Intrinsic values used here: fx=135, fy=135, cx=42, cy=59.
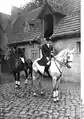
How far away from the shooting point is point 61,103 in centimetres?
441

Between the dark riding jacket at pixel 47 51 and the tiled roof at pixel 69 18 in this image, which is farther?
the tiled roof at pixel 69 18

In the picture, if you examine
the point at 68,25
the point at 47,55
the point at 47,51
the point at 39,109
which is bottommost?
the point at 39,109

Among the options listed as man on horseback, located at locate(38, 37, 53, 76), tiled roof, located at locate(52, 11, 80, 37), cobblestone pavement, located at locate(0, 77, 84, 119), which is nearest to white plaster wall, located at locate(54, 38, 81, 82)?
tiled roof, located at locate(52, 11, 80, 37)

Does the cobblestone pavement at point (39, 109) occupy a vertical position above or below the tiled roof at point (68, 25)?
below

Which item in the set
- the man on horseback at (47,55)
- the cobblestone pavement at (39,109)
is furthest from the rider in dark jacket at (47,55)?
the cobblestone pavement at (39,109)

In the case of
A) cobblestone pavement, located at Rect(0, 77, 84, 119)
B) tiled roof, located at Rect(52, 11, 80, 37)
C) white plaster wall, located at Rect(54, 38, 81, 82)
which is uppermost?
tiled roof, located at Rect(52, 11, 80, 37)

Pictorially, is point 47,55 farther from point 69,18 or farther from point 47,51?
point 69,18

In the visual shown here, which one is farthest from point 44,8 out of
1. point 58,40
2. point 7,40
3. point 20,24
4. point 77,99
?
point 77,99

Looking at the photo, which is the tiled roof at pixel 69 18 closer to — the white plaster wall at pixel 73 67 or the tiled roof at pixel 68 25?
the tiled roof at pixel 68 25

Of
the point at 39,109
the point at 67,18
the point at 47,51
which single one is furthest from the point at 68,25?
the point at 39,109

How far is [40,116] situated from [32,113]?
0.29 meters

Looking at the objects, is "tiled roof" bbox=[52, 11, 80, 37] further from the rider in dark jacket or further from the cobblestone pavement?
the cobblestone pavement

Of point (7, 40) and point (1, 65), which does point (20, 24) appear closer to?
point (7, 40)

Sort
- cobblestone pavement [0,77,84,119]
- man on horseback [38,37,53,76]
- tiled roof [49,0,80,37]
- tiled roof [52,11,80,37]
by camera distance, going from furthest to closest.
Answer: tiled roof [49,0,80,37] → tiled roof [52,11,80,37] → man on horseback [38,37,53,76] → cobblestone pavement [0,77,84,119]
